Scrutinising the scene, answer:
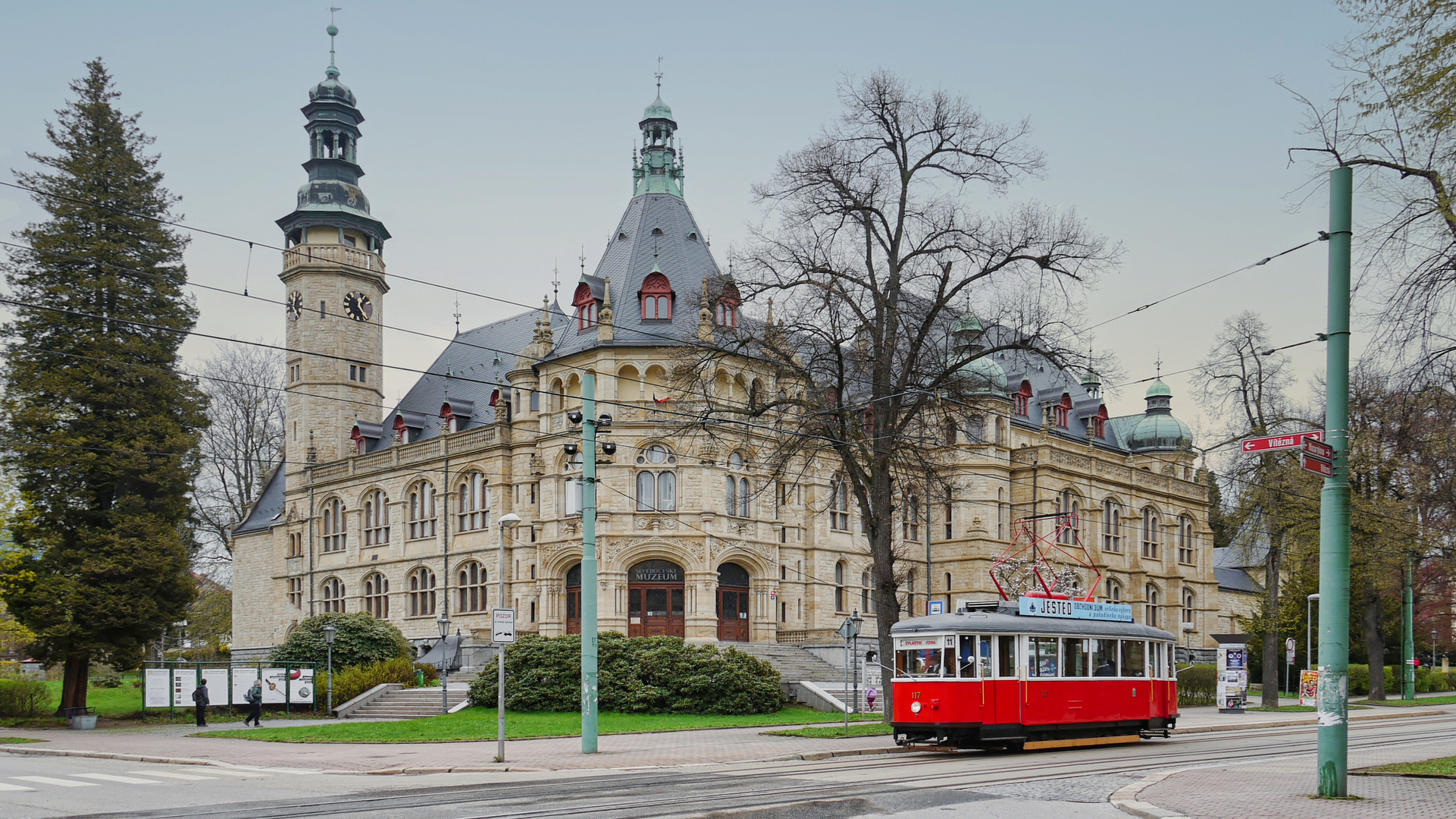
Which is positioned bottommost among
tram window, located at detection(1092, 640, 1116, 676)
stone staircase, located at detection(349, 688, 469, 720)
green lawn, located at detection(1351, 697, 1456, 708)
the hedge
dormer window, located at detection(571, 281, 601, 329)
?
green lawn, located at detection(1351, 697, 1456, 708)

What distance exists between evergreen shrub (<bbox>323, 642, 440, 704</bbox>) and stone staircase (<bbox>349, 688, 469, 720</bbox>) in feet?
2.94

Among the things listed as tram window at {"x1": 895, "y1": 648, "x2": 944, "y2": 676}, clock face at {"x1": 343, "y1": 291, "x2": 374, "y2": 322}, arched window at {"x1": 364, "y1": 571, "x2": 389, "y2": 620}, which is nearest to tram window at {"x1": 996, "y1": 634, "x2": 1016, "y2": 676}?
tram window at {"x1": 895, "y1": 648, "x2": 944, "y2": 676}

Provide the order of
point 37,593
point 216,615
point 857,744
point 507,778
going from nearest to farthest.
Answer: point 507,778
point 857,744
point 37,593
point 216,615

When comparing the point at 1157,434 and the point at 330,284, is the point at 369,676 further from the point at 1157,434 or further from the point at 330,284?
the point at 1157,434

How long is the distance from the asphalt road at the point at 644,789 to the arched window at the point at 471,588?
27.1m

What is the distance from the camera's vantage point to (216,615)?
234 ft

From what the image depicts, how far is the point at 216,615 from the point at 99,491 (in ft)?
123

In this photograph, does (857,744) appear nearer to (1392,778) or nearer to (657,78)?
(1392,778)

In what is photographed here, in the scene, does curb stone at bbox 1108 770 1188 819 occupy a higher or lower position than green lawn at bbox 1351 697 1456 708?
higher

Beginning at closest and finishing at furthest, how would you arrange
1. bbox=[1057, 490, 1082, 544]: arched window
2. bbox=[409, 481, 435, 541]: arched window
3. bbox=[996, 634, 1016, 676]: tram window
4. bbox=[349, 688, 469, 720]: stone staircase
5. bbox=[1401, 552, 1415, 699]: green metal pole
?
bbox=[996, 634, 1016, 676]: tram window, bbox=[349, 688, 469, 720]: stone staircase, bbox=[1401, 552, 1415, 699]: green metal pole, bbox=[409, 481, 435, 541]: arched window, bbox=[1057, 490, 1082, 544]: arched window

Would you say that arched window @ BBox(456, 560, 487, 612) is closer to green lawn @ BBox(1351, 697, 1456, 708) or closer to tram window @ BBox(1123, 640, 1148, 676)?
tram window @ BBox(1123, 640, 1148, 676)

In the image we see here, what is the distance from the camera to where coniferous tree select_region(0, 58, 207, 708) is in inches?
1385

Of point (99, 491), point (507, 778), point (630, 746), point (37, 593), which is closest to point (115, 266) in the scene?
A: point (99, 491)

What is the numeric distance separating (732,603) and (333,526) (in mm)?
21653
